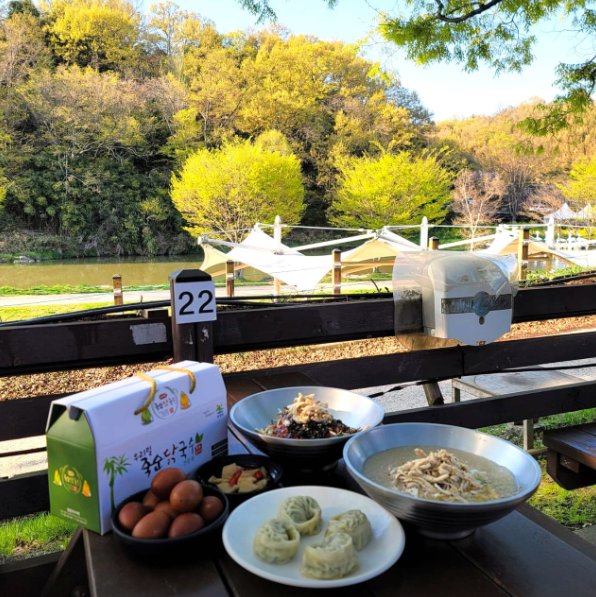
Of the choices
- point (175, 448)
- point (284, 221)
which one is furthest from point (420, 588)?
point (284, 221)

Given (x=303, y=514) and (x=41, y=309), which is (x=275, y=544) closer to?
(x=303, y=514)

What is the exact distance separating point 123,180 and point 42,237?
215 inches

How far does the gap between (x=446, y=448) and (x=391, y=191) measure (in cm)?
2606


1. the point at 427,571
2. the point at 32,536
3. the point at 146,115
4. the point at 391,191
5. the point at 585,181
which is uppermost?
the point at 146,115

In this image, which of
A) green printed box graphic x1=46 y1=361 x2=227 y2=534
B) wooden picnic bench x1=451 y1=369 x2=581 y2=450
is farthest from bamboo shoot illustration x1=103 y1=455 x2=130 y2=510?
wooden picnic bench x1=451 y1=369 x2=581 y2=450

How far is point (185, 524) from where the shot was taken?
0.73 m

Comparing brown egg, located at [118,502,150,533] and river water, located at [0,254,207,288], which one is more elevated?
brown egg, located at [118,502,150,533]

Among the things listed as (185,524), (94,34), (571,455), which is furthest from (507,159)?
(185,524)

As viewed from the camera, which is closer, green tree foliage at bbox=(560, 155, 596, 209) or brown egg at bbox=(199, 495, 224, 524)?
brown egg at bbox=(199, 495, 224, 524)

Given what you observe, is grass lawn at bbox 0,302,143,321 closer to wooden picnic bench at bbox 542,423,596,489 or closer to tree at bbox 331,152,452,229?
wooden picnic bench at bbox 542,423,596,489

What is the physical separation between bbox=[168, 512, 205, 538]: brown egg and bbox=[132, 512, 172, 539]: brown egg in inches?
0.4

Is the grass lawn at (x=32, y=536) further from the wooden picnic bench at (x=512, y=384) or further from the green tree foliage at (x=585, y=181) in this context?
the green tree foliage at (x=585, y=181)

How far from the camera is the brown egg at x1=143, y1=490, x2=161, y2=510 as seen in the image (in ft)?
2.61

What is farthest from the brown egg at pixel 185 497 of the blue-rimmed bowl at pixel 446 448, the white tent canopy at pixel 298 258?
the white tent canopy at pixel 298 258
